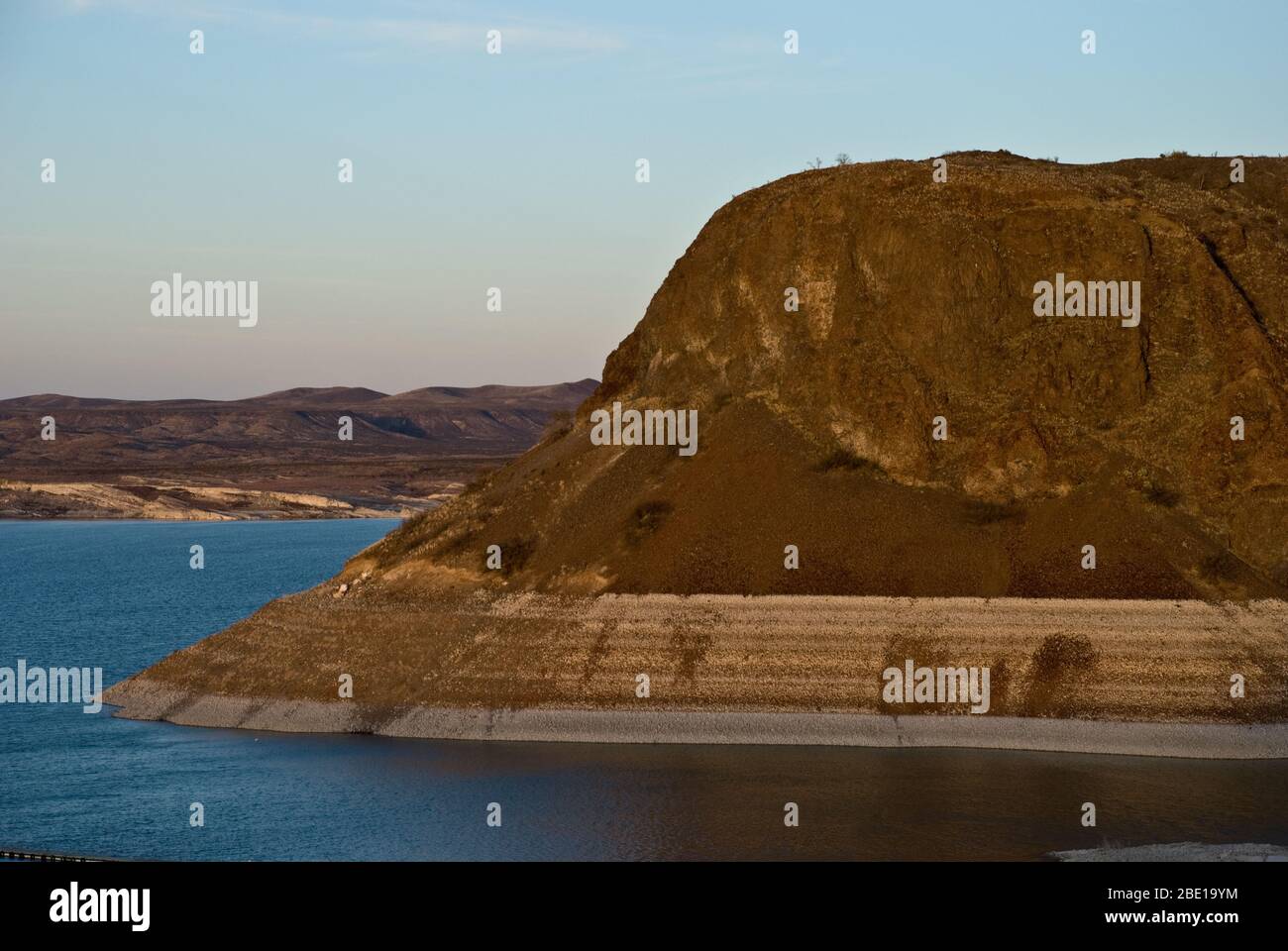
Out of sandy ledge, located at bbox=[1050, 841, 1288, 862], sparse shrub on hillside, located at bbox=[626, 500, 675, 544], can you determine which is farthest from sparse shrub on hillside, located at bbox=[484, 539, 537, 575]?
sandy ledge, located at bbox=[1050, 841, 1288, 862]

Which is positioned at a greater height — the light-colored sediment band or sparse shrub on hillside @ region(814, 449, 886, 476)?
sparse shrub on hillside @ region(814, 449, 886, 476)

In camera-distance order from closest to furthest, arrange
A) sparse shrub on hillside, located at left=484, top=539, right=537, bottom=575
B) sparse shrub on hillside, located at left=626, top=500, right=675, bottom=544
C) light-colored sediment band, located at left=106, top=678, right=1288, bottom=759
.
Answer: light-colored sediment band, located at left=106, top=678, right=1288, bottom=759 < sparse shrub on hillside, located at left=626, top=500, right=675, bottom=544 < sparse shrub on hillside, located at left=484, top=539, right=537, bottom=575

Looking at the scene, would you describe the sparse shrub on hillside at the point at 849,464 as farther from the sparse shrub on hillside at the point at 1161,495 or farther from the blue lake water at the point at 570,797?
the blue lake water at the point at 570,797

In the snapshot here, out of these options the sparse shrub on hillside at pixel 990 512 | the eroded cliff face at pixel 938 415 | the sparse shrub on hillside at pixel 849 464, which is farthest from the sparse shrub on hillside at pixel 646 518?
the sparse shrub on hillside at pixel 990 512

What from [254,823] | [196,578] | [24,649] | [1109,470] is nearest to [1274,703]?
[1109,470]

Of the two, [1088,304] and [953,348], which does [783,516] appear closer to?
[953,348]

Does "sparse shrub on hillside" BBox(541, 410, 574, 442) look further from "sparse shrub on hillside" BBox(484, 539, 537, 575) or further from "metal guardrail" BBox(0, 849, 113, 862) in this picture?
"metal guardrail" BBox(0, 849, 113, 862)

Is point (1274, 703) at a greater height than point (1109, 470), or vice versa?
point (1109, 470)
